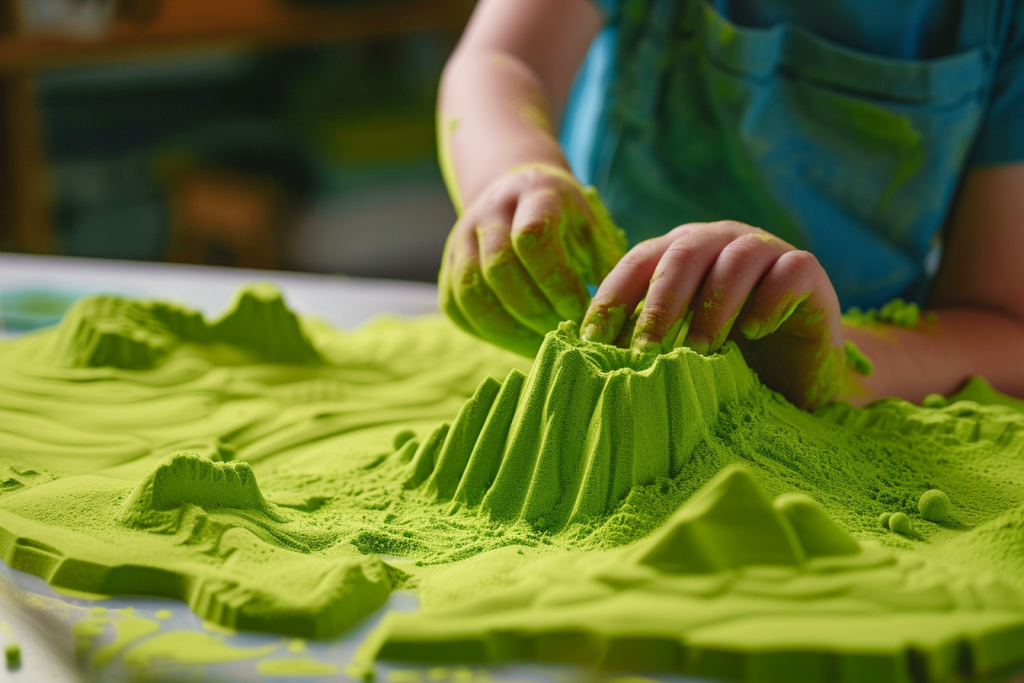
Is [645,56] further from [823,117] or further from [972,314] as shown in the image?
[972,314]

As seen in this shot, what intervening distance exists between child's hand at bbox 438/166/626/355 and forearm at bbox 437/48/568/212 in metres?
0.06

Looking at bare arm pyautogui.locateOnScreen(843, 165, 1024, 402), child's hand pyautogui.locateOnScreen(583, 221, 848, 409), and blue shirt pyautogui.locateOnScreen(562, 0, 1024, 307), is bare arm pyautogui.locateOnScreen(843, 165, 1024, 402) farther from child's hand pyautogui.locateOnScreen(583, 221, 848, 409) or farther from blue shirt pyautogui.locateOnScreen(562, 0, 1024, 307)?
child's hand pyautogui.locateOnScreen(583, 221, 848, 409)

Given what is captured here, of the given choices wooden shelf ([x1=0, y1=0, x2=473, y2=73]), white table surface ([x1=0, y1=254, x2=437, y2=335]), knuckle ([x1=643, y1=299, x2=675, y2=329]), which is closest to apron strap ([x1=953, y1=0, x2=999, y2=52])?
knuckle ([x1=643, y1=299, x2=675, y2=329])

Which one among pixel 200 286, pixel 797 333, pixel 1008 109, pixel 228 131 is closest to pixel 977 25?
pixel 1008 109

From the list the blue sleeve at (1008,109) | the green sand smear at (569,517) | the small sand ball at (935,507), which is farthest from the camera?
the blue sleeve at (1008,109)

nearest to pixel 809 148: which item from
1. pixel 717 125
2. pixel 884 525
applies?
pixel 717 125

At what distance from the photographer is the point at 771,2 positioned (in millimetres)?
751

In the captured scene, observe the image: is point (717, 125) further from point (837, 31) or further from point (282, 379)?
point (282, 379)

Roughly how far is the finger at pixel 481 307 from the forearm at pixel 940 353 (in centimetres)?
23

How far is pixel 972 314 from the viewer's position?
2.55 ft

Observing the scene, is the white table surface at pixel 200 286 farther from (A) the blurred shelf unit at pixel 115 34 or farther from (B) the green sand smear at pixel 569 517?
(A) the blurred shelf unit at pixel 115 34

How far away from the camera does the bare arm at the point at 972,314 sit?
2.18ft

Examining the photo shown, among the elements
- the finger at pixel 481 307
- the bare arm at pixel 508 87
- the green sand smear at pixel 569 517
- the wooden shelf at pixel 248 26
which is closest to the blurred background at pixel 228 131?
the wooden shelf at pixel 248 26

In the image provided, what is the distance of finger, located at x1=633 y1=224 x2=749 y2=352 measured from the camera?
1.48 feet
